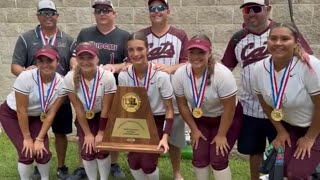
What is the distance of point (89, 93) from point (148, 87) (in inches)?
23.2

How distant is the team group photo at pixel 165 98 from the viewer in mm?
3475

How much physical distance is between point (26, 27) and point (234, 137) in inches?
161

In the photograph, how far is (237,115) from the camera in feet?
13.2

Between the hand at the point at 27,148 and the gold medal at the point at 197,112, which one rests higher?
the gold medal at the point at 197,112

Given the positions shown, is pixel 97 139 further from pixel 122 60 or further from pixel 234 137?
pixel 234 137

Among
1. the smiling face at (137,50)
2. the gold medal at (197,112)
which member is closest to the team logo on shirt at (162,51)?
the smiling face at (137,50)

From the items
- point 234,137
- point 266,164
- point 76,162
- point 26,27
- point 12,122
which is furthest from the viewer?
point 26,27

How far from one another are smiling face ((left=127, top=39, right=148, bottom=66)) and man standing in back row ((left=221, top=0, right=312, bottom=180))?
85cm

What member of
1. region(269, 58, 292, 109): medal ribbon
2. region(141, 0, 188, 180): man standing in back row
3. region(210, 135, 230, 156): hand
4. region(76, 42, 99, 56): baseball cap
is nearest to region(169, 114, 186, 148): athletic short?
region(141, 0, 188, 180): man standing in back row

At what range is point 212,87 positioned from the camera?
375 cm

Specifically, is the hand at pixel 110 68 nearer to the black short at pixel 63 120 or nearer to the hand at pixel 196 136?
the black short at pixel 63 120

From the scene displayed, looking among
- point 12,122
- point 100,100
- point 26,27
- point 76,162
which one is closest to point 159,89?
point 100,100

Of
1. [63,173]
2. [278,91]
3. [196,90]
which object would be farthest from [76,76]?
[278,91]

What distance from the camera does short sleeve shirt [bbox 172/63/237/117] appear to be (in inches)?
146
